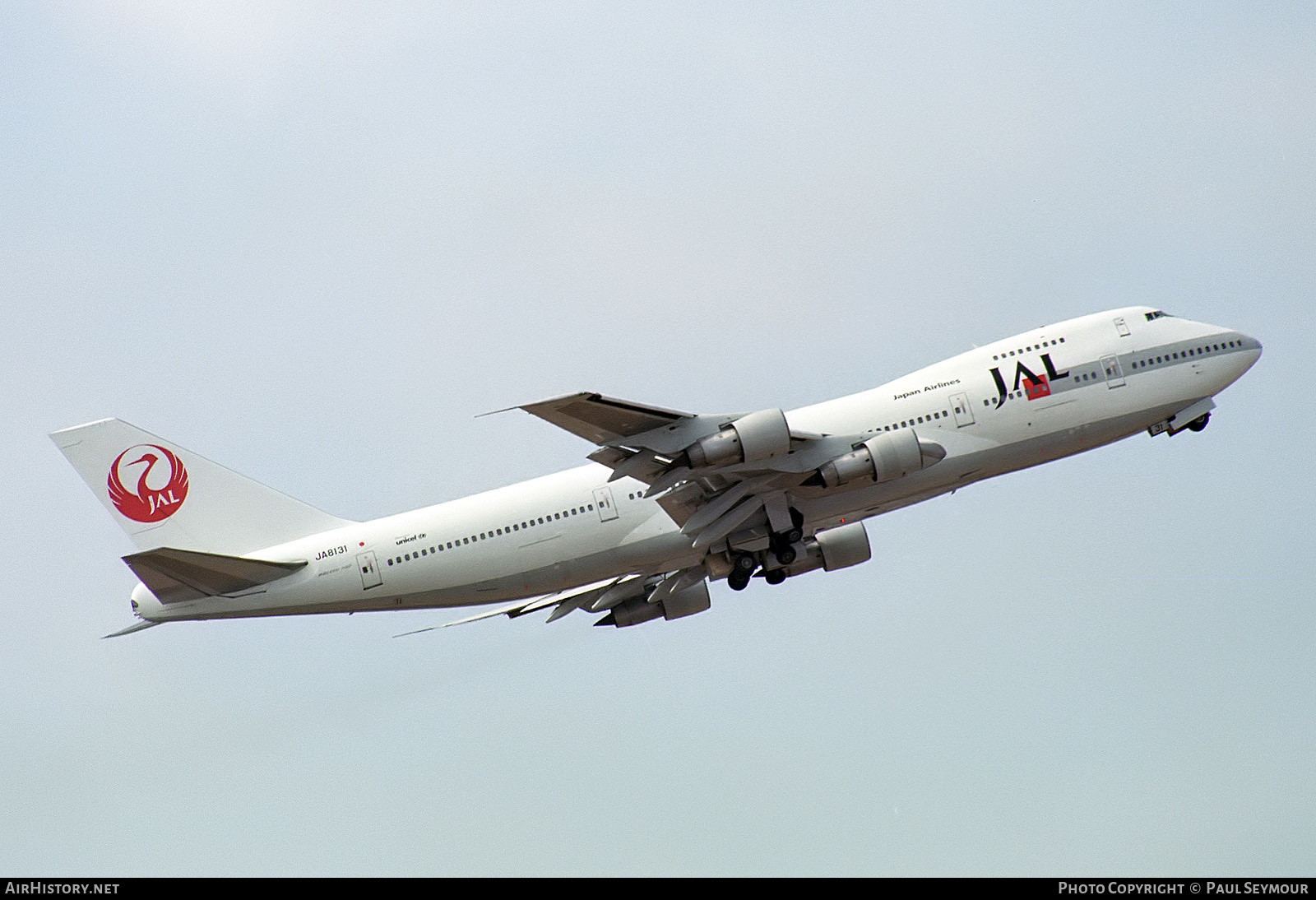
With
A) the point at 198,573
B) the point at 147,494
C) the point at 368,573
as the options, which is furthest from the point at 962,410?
the point at 147,494

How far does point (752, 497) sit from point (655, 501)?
254 cm

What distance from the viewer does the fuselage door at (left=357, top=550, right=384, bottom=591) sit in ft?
125

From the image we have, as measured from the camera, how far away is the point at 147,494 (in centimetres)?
4103

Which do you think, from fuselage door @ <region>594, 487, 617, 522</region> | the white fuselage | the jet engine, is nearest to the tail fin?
the white fuselage

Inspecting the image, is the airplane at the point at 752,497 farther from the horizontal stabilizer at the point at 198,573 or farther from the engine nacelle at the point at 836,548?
the engine nacelle at the point at 836,548

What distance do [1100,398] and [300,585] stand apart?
21205 mm

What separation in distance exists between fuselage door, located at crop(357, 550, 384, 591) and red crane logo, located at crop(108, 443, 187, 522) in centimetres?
638

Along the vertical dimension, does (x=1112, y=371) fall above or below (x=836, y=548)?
above

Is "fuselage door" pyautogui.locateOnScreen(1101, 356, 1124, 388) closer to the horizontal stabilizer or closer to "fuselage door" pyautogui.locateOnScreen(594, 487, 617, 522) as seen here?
"fuselage door" pyautogui.locateOnScreen(594, 487, 617, 522)

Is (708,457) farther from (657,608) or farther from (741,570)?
(657,608)

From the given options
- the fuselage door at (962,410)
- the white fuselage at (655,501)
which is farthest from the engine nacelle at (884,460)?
the fuselage door at (962,410)

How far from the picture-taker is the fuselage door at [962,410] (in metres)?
37.9

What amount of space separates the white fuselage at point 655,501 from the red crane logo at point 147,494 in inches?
128
